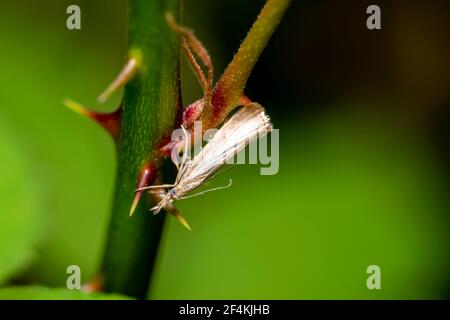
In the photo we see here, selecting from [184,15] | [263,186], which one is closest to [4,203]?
[184,15]

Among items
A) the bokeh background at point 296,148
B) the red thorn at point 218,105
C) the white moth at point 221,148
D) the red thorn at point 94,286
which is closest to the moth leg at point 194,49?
the red thorn at point 218,105

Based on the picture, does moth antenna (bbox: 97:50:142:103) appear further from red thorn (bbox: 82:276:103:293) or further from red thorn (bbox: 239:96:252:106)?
red thorn (bbox: 82:276:103:293)

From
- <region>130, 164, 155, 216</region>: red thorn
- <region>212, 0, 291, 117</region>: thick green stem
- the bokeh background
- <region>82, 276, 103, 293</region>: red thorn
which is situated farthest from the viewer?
the bokeh background

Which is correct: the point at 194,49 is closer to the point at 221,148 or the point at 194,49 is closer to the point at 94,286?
the point at 221,148

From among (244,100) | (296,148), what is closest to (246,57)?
(244,100)

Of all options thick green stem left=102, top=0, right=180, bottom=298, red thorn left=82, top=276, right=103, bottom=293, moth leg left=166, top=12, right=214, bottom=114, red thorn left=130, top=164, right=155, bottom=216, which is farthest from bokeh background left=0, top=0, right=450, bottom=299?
moth leg left=166, top=12, right=214, bottom=114

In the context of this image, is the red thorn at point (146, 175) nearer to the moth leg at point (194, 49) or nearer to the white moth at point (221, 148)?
the white moth at point (221, 148)
